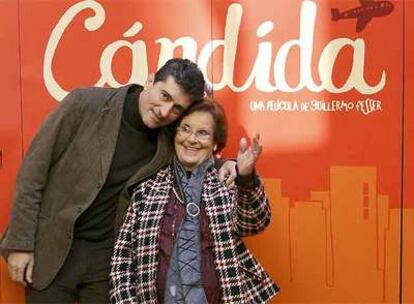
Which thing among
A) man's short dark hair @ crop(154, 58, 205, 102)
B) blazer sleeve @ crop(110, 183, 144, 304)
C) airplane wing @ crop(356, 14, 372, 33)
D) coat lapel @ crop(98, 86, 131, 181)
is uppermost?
airplane wing @ crop(356, 14, 372, 33)

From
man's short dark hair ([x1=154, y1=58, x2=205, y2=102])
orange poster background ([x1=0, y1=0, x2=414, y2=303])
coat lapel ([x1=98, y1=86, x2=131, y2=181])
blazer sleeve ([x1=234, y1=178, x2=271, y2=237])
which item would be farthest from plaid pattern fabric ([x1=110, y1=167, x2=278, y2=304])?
orange poster background ([x1=0, y1=0, x2=414, y2=303])

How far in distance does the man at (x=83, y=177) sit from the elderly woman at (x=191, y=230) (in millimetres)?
84

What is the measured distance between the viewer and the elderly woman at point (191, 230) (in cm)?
Answer: 171

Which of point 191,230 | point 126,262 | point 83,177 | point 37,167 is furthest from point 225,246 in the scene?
point 37,167

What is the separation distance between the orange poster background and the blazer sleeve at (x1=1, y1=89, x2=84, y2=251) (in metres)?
0.40

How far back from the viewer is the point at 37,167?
179 centimetres

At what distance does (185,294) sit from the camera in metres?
1.71

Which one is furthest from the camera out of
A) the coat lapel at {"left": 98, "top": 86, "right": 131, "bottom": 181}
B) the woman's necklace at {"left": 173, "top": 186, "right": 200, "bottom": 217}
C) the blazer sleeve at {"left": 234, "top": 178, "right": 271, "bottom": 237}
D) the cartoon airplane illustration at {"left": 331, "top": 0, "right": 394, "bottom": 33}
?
the cartoon airplane illustration at {"left": 331, "top": 0, "right": 394, "bottom": 33}

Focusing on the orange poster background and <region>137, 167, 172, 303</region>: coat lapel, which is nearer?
<region>137, 167, 172, 303</region>: coat lapel

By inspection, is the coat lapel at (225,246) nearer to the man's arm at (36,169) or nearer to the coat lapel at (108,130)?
the coat lapel at (108,130)

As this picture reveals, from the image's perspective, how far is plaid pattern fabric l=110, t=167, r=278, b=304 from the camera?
5.65ft

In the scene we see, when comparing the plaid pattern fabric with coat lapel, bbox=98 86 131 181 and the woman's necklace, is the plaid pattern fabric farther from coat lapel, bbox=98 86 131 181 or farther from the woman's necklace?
coat lapel, bbox=98 86 131 181

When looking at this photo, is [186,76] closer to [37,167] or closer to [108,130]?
[108,130]

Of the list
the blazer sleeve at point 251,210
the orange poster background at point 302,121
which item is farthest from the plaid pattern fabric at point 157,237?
the orange poster background at point 302,121
